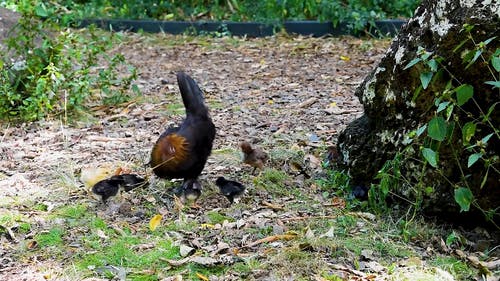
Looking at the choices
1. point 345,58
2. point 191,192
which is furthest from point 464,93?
point 345,58

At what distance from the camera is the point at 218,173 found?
17.5 ft

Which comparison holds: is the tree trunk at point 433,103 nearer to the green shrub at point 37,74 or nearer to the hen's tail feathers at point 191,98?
the hen's tail feathers at point 191,98

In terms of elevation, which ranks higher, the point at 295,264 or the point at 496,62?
the point at 496,62

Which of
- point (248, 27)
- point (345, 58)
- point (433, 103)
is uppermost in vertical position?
point (433, 103)

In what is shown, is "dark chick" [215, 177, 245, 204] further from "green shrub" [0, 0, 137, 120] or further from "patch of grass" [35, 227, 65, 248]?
"green shrub" [0, 0, 137, 120]

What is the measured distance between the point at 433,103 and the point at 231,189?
1.26 m

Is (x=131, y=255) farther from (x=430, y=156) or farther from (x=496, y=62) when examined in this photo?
(x=496, y=62)

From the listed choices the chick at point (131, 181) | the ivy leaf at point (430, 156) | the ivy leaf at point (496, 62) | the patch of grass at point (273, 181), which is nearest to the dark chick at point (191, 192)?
the chick at point (131, 181)

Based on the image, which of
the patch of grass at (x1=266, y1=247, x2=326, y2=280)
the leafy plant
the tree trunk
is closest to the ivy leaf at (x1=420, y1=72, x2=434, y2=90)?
the leafy plant

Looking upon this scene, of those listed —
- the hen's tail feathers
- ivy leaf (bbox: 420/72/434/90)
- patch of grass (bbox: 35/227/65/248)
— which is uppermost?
ivy leaf (bbox: 420/72/434/90)

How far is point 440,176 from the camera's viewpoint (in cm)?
436

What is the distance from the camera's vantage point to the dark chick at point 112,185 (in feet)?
15.5

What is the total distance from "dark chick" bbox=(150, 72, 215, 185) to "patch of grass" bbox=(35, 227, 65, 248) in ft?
2.18

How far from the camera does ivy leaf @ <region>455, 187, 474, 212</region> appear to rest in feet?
13.0
